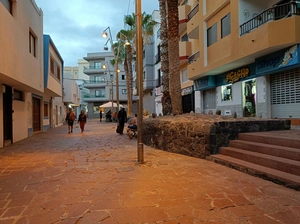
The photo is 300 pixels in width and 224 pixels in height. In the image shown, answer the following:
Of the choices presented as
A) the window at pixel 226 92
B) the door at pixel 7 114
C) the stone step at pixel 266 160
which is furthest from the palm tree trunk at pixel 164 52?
the door at pixel 7 114

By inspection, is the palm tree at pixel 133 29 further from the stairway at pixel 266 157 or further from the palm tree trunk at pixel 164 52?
the stairway at pixel 266 157

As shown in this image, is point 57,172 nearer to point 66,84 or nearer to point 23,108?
point 23,108

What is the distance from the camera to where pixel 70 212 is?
3223 millimetres

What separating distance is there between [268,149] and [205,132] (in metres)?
1.71

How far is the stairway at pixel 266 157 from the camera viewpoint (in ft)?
14.0

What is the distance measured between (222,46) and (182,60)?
665 cm

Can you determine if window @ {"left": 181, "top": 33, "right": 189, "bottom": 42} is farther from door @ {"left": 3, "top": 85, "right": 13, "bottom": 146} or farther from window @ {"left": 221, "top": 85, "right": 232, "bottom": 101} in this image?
door @ {"left": 3, "top": 85, "right": 13, "bottom": 146}

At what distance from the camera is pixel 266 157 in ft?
16.3

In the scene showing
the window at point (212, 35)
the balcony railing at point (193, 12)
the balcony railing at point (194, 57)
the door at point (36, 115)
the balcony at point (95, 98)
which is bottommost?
the door at point (36, 115)

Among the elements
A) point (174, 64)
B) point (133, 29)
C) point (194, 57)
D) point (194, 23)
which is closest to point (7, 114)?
point (174, 64)

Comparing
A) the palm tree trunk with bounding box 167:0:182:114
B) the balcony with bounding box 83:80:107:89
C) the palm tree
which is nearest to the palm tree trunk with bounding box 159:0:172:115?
the palm tree trunk with bounding box 167:0:182:114

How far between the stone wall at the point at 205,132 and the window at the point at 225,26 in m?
8.05

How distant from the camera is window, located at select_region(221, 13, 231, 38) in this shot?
13.5 meters

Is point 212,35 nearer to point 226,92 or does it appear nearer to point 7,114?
point 226,92
